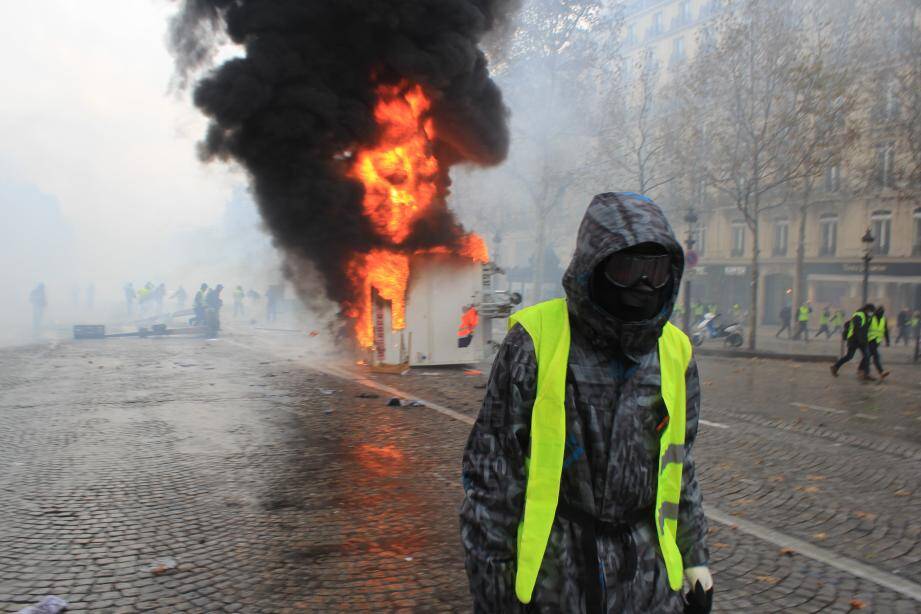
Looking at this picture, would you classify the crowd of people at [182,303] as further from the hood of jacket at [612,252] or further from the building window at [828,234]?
the building window at [828,234]

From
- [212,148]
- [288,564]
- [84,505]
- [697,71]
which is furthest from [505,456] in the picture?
[697,71]

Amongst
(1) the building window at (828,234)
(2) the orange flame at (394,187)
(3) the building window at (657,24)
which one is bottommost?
(2) the orange flame at (394,187)

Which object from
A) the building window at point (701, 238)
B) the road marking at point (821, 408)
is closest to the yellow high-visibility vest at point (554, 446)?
the road marking at point (821, 408)

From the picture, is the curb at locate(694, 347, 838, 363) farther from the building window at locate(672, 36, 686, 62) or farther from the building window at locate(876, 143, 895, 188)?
the building window at locate(672, 36, 686, 62)

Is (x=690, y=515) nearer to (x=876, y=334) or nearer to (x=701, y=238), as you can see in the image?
(x=876, y=334)

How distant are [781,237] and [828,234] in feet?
8.31

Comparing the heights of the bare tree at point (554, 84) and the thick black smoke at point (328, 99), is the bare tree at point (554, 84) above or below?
above

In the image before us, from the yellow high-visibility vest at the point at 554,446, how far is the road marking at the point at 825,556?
298 cm

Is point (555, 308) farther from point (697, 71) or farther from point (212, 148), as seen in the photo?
point (697, 71)

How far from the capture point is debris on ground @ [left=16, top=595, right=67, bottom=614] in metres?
3.59

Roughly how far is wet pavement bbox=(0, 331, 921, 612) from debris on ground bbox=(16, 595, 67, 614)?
3.2 inches

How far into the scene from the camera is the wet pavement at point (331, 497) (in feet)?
12.9

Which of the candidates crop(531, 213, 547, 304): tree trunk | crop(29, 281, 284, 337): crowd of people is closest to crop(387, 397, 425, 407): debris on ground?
crop(29, 281, 284, 337): crowd of people

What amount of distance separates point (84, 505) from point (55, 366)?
36.9 ft
